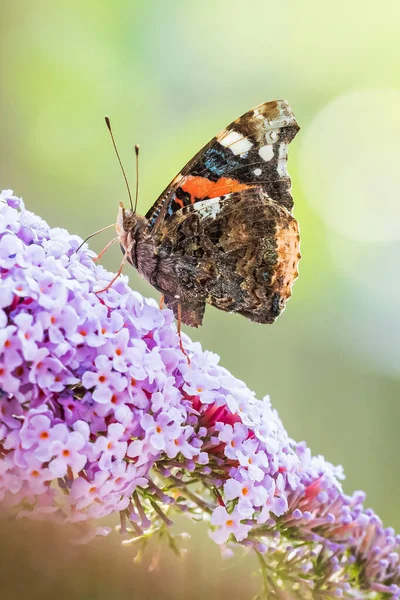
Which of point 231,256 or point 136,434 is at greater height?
point 231,256

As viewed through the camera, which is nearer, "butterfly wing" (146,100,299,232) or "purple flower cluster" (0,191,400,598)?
"purple flower cluster" (0,191,400,598)

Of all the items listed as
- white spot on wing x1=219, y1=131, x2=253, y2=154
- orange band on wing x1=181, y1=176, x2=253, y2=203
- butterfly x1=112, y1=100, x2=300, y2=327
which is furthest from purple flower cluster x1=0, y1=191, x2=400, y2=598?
white spot on wing x1=219, y1=131, x2=253, y2=154

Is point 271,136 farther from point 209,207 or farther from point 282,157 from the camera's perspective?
point 209,207

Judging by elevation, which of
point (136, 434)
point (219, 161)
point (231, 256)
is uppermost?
point (219, 161)

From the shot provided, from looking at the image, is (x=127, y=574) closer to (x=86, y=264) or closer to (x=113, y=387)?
(x=113, y=387)

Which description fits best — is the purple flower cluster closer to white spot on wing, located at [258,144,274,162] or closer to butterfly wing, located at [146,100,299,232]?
butterfly wing, located at [146,100,299,232]

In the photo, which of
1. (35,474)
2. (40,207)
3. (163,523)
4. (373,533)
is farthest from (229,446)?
(40,207)

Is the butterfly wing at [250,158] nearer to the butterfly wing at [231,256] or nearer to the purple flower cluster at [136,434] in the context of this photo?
the butterfly wing at [231,256]

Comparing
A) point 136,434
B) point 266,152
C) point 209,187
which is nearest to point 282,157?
point 266,152

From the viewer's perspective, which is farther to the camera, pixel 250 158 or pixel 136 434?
pixel 250 158
